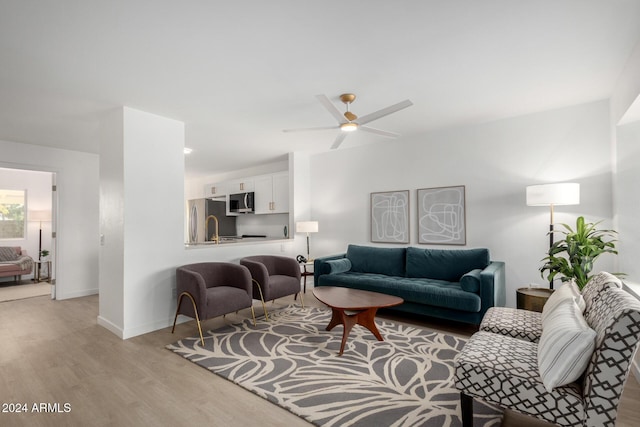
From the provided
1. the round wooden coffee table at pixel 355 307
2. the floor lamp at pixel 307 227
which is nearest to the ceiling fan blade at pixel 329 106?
the round wooden coffee table at pixel 355 307

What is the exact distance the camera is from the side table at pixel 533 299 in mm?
3189

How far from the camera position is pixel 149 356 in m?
2.97

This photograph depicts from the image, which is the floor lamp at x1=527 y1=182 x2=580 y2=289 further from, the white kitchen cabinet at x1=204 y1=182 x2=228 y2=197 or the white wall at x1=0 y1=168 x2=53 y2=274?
the white wall at x1=0 y1=168 x2=53 y2=274

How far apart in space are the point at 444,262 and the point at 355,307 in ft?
5.71

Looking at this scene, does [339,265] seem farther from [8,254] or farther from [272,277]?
[8,254]

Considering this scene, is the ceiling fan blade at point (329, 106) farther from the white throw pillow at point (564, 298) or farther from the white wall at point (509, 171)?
the white throw pillow at point (564, 298)

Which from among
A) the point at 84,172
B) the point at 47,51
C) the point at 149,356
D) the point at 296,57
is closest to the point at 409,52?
the point at 296,57

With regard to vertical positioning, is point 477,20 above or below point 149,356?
above

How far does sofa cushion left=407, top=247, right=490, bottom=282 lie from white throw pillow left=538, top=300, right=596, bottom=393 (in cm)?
242

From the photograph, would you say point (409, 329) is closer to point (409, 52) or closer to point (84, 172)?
point (409, 52)

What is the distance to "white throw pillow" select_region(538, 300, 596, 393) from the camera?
1506 millimetres

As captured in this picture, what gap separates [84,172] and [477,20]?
20.5ft

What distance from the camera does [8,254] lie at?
6.64 metres

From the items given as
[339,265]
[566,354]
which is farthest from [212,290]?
[566,354]
